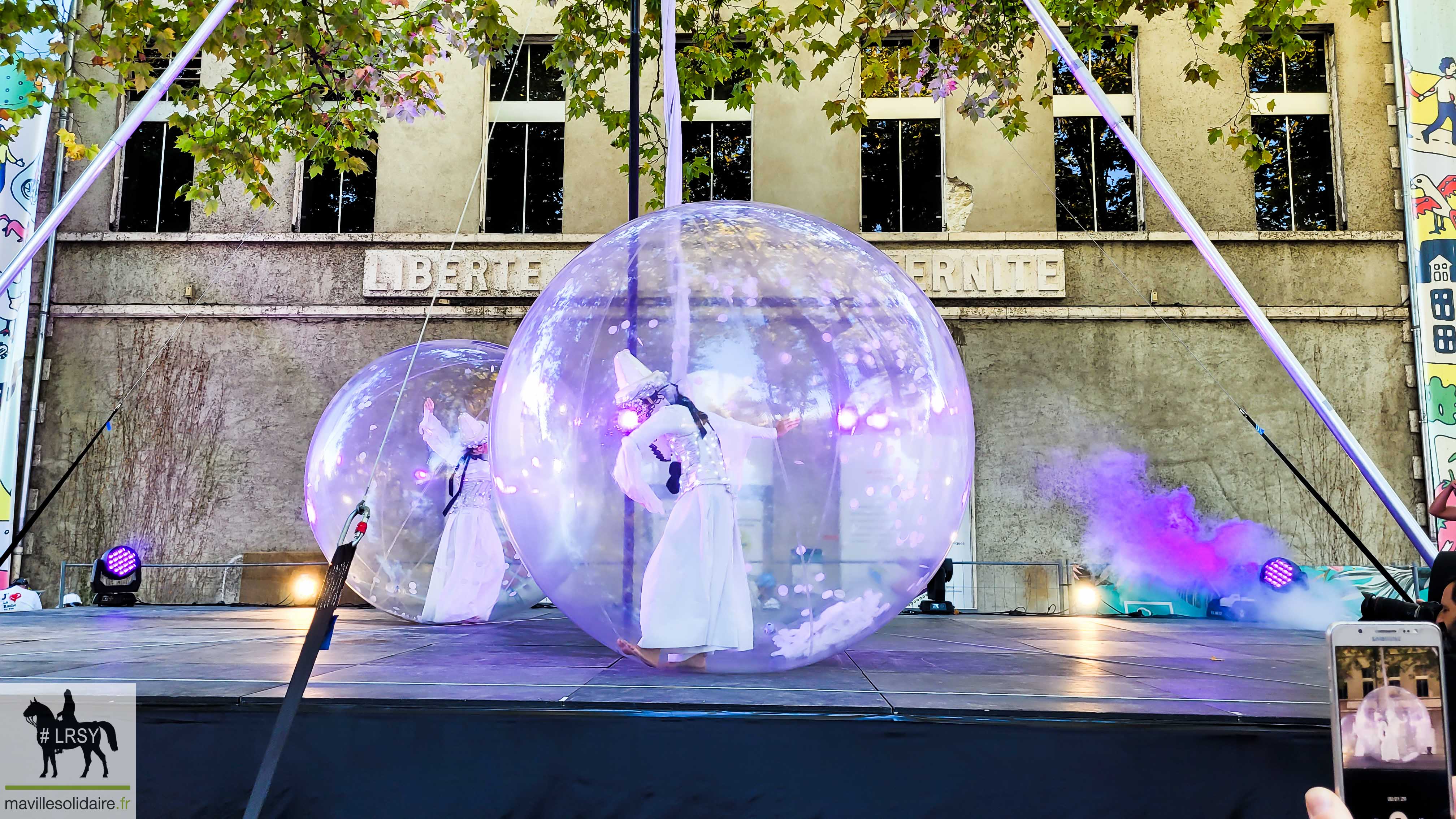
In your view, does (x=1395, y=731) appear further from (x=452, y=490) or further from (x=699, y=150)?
(x=699, y=150)

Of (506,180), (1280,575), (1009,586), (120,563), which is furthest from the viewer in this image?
(506,180)

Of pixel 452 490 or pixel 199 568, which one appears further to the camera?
pixel 199 568

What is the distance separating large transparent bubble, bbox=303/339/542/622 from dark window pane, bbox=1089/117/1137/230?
9.16 meters

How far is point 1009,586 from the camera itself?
11258mm

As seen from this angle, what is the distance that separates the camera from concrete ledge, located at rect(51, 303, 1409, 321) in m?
11.8

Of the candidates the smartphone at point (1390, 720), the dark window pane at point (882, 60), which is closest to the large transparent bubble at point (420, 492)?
the dark window pane at point (882, 60)

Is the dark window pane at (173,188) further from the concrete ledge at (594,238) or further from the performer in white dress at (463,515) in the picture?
the performer in white dress at (463,515)

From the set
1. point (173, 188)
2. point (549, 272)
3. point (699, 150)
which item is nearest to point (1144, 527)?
point (699, 150)

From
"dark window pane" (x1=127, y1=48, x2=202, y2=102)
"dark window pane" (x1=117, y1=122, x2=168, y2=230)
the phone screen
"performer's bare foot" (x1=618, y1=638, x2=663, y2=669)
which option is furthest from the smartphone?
"dark window pane" (x1=117, y1=122, x2=168, y2=230)

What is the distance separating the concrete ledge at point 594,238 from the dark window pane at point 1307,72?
6.53 ft

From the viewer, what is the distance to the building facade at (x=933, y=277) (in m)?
11.6

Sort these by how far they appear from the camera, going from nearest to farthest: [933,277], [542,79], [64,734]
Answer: [64,734]
[933,277]
[542,79]

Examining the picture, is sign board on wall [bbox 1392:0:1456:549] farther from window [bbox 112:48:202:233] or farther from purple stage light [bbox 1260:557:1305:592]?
window [bbox 112:48:202:233]

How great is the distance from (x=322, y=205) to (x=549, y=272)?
338cm
